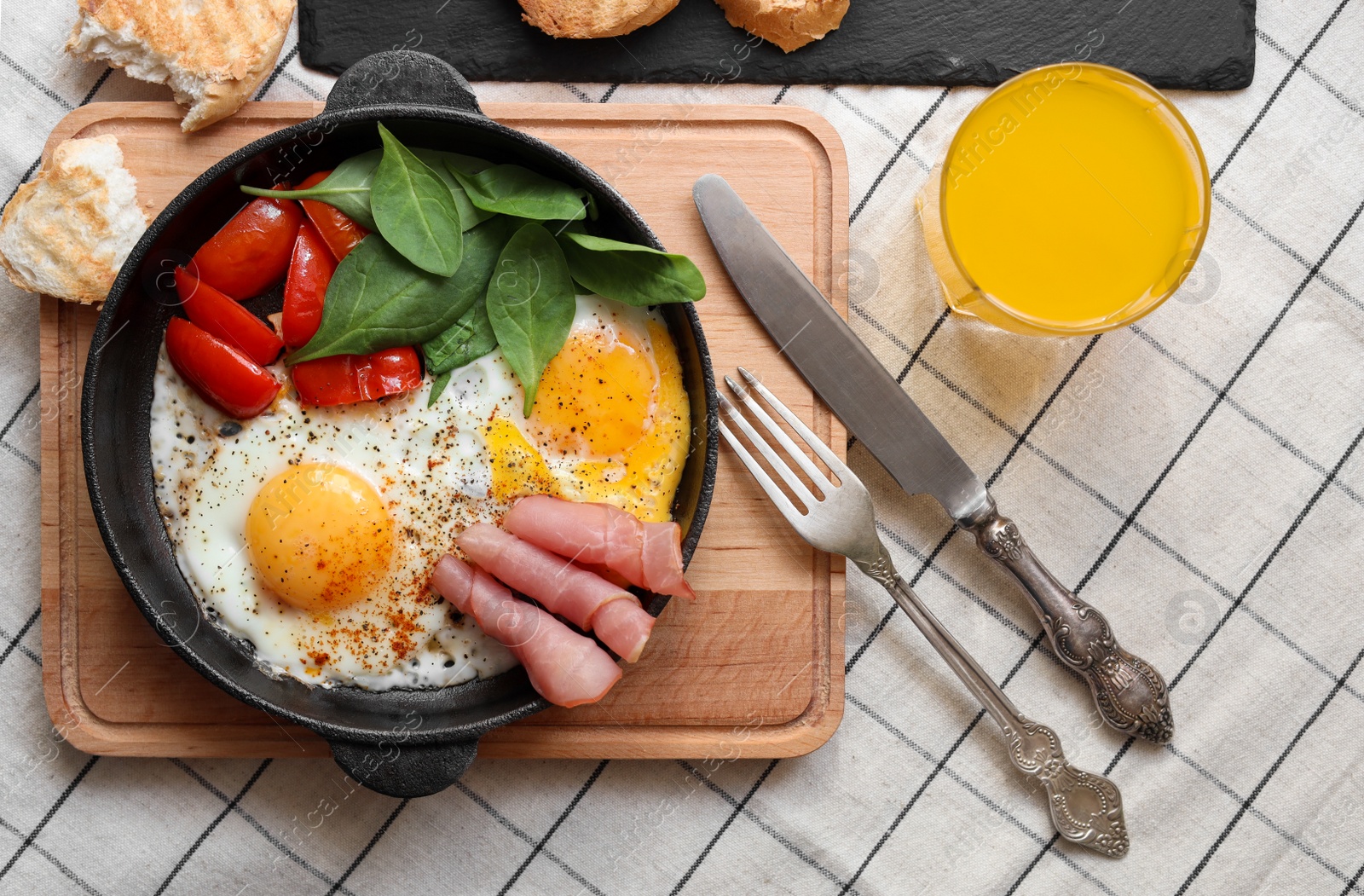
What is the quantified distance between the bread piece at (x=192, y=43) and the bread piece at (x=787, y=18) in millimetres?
926

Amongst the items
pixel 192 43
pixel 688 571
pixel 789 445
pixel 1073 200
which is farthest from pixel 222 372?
pixel 1073 200

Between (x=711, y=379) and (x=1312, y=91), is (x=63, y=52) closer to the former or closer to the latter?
(x=711, y=379)

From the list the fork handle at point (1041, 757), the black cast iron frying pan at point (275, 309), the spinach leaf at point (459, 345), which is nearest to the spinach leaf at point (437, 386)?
the spinach leaf at point (459, 345)

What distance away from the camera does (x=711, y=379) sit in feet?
5.49

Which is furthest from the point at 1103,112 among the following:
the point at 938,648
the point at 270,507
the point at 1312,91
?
the point at 270,507

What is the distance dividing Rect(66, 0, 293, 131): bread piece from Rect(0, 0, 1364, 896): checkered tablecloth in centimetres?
12

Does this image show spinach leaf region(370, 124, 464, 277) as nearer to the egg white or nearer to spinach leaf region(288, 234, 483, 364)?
spinach leaf region(288, 234, 483, 364)

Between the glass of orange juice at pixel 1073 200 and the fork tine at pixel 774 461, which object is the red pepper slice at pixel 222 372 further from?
the glass of orange juice at pixel 1073 200

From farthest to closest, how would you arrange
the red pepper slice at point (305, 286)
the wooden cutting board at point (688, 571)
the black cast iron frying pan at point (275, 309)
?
the wooden cutting board at point (688, 571), the red pepper slice at point (305, 286), the black cast iron frying pan at point (275, 309)

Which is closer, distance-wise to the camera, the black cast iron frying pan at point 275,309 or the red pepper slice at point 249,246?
the black cast iron frying pan at point 275,309

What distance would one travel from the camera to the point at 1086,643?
6.70 ft

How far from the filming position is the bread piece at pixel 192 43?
6.01 feet

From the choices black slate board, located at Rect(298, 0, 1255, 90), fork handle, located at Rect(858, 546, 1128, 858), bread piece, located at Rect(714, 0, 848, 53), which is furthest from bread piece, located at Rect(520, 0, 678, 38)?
fork handle, located at Rect(858, 546, 1128, 858)

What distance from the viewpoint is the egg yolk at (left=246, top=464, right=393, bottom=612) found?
171cm
